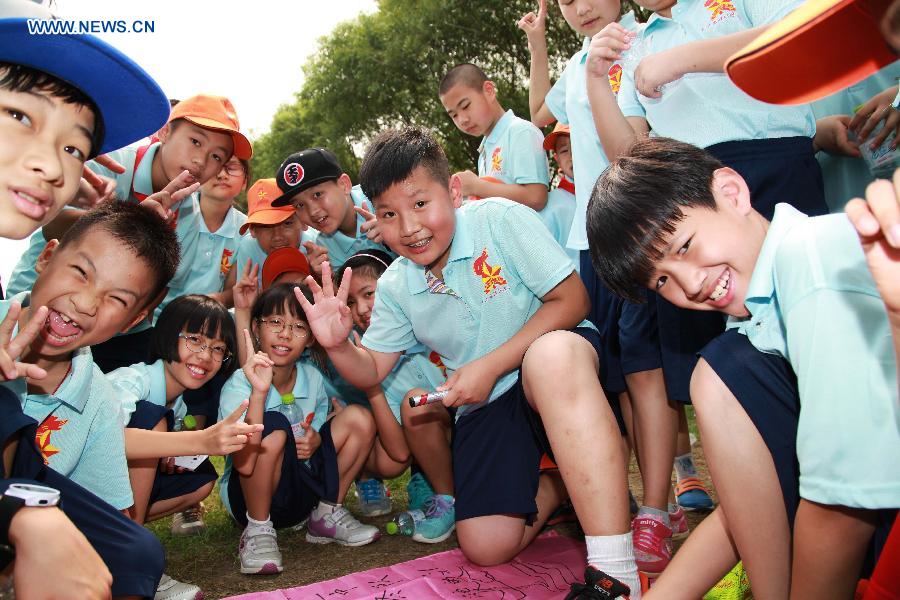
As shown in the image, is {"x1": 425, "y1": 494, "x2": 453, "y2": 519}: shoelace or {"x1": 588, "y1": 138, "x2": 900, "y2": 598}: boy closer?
{"x1": 588, "y1": 138, "x2": 900, "y2": 598}: boy

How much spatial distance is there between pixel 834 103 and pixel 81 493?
8.35ft

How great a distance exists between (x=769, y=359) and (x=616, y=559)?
2.03ft

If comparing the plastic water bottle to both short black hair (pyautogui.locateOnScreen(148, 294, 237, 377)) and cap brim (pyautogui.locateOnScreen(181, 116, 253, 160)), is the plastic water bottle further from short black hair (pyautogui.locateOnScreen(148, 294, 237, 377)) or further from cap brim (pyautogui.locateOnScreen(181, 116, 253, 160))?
cap brim (pyautogui.locateOnScreen(181, 116, 253, 160))

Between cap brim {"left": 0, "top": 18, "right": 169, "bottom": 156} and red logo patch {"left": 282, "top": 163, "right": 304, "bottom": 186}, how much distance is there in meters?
1.85

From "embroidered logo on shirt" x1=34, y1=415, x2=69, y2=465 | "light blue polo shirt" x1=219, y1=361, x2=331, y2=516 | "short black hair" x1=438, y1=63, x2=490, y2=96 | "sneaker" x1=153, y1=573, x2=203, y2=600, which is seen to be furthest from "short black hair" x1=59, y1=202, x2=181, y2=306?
"short black hair" x1=438, y1=63, x2=490, y2=96

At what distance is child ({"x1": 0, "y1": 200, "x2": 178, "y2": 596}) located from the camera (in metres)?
1.90

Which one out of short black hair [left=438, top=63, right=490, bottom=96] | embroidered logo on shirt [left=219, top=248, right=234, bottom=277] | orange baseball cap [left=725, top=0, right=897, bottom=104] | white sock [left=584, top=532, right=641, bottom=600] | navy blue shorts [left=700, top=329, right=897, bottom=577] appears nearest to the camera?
orange baseball cap [left=725, top=0, right=897, bottom=104]

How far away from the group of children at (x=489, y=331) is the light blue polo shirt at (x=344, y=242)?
0.02 metres

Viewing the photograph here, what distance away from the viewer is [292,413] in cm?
303

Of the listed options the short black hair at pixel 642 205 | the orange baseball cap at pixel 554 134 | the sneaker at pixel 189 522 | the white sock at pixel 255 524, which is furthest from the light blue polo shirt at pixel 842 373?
the orange baseball cap at pixel 554 134

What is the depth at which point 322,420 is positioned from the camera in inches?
123

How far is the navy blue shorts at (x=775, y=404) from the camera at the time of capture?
1571 mm

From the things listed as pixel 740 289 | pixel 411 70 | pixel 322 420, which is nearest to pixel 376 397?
pixel 322 420

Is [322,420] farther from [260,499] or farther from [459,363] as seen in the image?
[459,363]
